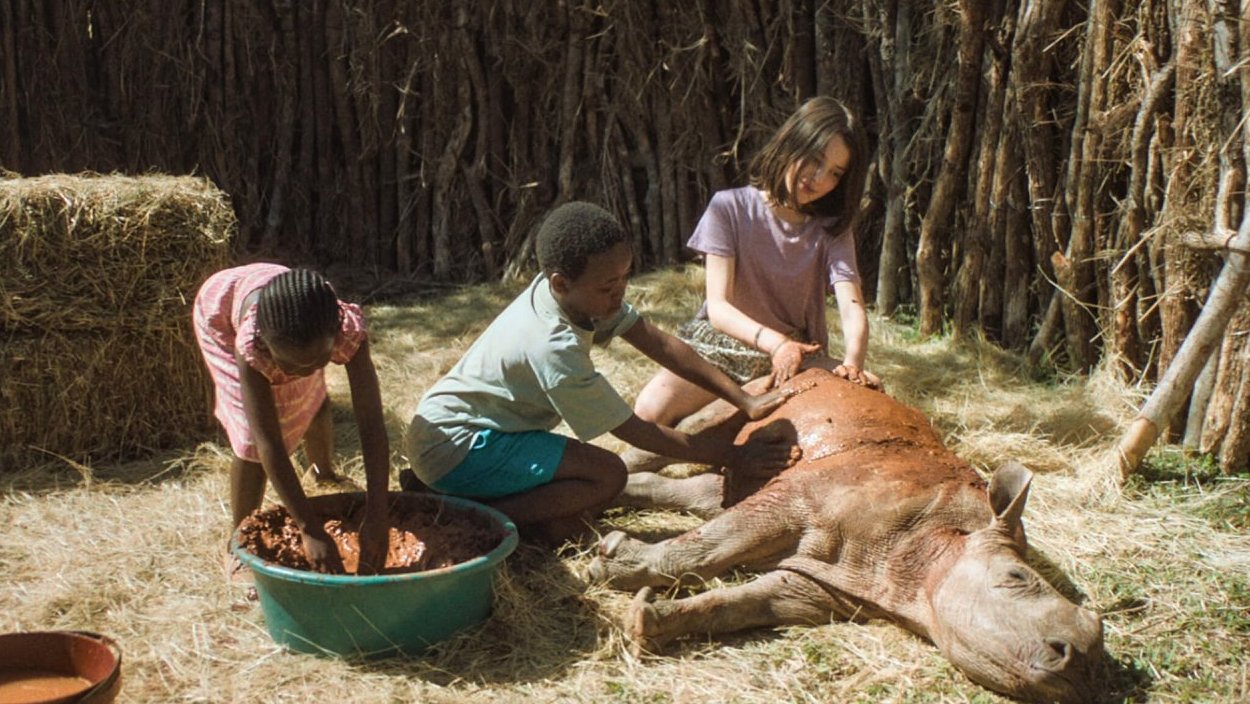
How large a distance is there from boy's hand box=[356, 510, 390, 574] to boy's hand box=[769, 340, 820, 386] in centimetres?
140

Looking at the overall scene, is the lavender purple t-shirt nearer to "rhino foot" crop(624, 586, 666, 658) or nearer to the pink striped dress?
the pink striped dress

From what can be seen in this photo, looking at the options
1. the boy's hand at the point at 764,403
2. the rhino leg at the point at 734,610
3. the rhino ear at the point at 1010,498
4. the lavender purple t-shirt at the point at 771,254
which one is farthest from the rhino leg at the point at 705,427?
the rhino ear at the point at 1010,498

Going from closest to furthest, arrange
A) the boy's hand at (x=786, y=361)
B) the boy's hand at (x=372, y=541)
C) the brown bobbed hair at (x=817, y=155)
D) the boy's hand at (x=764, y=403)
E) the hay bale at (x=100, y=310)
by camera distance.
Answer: the boy's hand at (x=372, y=541), the boy's hand at (x=764, y=403), the boy's hand at (x=786, y=361), the brown bobbed hair at (x=817, y=155), the hay bale at (x=100, y=310)

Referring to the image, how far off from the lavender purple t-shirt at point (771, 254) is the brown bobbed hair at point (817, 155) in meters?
0.06

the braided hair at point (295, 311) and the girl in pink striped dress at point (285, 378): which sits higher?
the braided hair at point (295, 311)

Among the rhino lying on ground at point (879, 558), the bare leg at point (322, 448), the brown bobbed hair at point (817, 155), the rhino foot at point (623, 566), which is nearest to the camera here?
the rhino lying on ground at point (879, 558)

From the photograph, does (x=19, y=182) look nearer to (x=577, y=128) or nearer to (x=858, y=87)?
(x=577, y=128)

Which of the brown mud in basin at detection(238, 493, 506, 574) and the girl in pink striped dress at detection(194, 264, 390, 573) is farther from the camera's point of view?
the brown mud in basin at detection(238, 493, 506, 574)

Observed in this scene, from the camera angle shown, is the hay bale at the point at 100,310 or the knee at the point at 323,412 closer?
the knee at the point at 323,412

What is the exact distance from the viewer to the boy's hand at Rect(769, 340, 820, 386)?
4.04 meters

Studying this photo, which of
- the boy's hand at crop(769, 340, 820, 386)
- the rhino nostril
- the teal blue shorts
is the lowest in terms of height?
the rhino nostril

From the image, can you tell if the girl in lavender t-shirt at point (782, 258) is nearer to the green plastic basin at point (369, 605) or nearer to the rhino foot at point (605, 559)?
the rhino foot at point (605, 559)

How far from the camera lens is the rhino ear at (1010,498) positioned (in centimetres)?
321

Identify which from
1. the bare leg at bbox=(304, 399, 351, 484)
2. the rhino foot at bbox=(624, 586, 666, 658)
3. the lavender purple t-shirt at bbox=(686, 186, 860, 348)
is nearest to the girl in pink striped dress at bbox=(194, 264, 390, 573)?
the bare leg at bbox=(304, 399, 351, 484)
